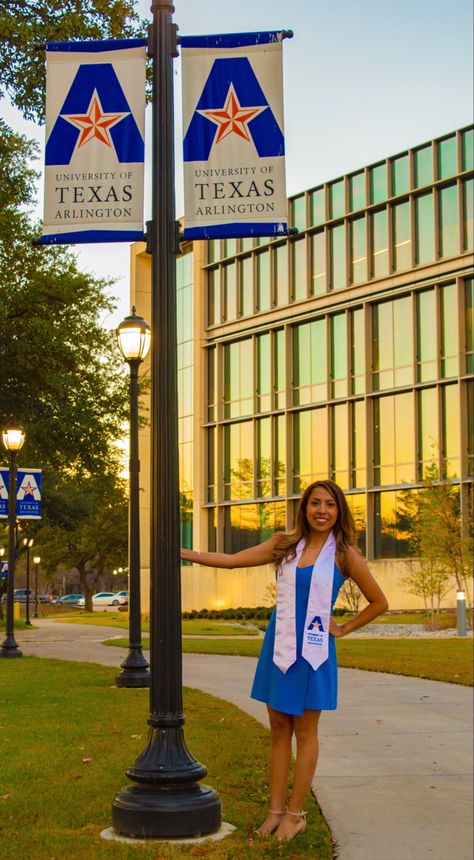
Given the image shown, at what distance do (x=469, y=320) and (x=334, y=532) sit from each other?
39.3m

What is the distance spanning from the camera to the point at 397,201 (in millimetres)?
47219

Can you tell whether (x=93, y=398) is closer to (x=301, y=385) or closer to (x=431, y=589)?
(x=431, y=589)

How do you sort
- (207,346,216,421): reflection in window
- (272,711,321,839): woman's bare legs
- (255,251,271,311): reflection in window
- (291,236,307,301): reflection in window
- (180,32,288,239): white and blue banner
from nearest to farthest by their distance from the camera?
(272,711,321,839): woman's bare legs
(180,32,288,239): white and blue banner
(291,236,307,301): reflection in window
(255,251,271,311): reflection in window
(207,346,216,421): reflection in window

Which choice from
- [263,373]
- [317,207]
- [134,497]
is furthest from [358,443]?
[134,497]

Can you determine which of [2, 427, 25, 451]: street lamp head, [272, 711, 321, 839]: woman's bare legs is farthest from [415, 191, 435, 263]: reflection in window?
[272, 711, 321, 839]: woman's bare legs

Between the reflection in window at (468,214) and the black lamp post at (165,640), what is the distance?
3899 cm

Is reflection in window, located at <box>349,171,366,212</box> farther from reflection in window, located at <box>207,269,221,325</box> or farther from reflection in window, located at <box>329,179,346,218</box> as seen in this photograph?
reflection in window, located at <box>207,269,221,325</box>

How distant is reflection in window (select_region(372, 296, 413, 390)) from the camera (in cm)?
4609

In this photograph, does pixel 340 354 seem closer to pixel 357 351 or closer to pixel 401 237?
pixel 357 351

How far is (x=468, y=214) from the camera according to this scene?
4428 centimetres

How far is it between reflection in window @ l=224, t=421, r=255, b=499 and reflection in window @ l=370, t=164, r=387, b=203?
40.1 feet

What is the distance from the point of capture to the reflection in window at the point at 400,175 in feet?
154

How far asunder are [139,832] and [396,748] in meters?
4.89

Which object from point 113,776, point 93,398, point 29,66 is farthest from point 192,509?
point 113,776
